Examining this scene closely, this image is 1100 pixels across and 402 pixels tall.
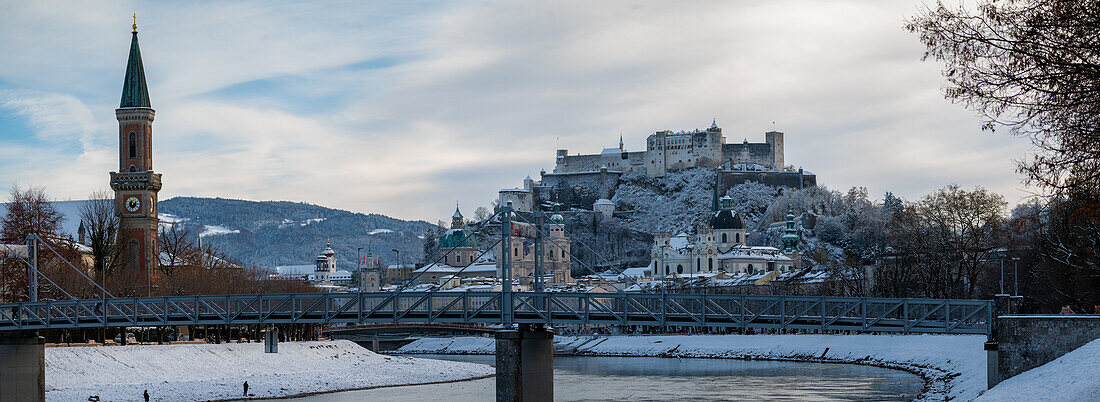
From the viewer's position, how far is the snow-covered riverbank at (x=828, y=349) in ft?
220

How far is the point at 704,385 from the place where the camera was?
74.0 m

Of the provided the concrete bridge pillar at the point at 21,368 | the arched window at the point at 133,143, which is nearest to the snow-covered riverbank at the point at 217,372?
the concrete bridge pillar at the point at 21,368

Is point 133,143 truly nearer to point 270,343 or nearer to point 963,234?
point 270,343

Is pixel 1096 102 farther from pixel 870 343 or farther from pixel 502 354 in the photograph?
pixel 870 343

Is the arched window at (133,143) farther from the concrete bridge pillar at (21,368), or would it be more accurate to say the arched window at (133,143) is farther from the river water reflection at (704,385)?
the concrete bridge pillar at (21,368)

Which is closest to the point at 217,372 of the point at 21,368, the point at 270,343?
the point at 270,343

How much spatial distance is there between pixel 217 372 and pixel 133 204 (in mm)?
42961

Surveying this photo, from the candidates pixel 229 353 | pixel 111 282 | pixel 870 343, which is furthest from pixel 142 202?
pixel 870 343

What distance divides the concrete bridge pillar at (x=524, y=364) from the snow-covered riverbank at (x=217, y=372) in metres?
22.5

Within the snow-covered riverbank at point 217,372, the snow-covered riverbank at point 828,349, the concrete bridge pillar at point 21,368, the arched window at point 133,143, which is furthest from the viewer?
the arched window at point 133,143

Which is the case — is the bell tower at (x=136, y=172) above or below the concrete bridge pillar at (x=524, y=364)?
above

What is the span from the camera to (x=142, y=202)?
112 metres

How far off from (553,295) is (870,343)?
5228 cm

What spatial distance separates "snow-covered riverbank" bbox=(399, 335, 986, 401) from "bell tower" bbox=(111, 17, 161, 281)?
37670mm
